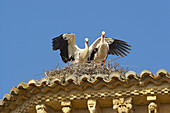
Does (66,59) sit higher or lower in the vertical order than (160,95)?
higher

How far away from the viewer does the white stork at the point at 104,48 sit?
43.0 ft

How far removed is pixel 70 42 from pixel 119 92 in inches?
167

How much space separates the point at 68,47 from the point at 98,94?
414 cm

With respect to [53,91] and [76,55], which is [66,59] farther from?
[53,91]

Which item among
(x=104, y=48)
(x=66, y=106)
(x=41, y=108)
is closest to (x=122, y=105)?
(x=66, y=106)

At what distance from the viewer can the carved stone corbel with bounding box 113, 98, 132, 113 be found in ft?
30.4

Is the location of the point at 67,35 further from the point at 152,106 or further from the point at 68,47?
the point at 152,106

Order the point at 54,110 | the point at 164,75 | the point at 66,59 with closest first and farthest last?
the point at 164,75 < the point at 54,110 < the point at 66,59

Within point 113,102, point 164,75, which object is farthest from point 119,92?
point 164,75

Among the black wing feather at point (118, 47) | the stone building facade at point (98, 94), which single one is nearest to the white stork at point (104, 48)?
the black wing feather at point (118, 47)

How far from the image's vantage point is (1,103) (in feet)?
32.8

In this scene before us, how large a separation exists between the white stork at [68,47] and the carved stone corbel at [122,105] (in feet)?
13.0

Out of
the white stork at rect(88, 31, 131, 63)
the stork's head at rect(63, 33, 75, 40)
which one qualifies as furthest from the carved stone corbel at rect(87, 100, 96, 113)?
the stork's head at rect(63, 33, 75, 40)

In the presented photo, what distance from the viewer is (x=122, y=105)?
9.31 meters
